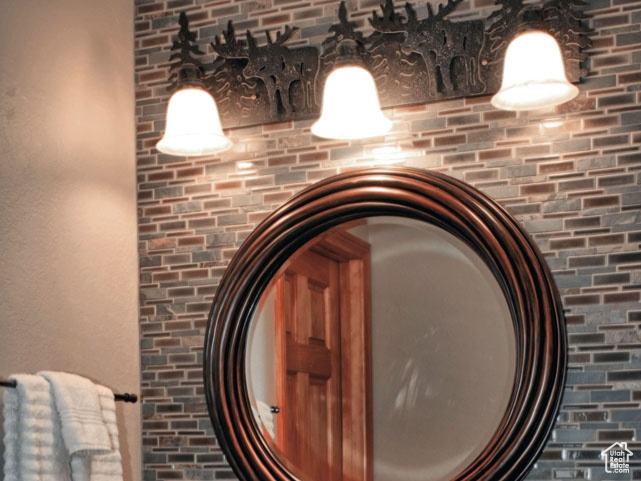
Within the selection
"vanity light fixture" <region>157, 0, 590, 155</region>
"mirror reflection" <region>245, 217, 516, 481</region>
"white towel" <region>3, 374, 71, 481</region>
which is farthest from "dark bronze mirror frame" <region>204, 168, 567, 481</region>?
"white towel" <region>3, 374, 71, 481</region>

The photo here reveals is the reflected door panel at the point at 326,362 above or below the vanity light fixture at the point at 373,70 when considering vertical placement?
below

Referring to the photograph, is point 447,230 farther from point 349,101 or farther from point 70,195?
point 70,195

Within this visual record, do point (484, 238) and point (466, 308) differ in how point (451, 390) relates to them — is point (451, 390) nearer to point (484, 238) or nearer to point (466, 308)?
point (466, 308)

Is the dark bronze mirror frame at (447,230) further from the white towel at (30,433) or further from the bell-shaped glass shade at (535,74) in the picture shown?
the white towel at (30,433)

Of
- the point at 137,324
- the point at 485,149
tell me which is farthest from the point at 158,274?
the point at 485,149

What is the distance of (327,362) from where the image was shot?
78.2 inches

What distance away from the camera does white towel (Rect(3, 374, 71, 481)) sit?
1.74 meters

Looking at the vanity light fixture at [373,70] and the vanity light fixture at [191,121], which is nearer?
the vanity light fixture at [373,70]

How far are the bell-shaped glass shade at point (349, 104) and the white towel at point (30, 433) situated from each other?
2.46 ft

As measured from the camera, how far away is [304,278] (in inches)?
80.0

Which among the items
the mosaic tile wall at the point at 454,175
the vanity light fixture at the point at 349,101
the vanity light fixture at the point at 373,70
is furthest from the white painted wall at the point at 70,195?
the vanity light fixture at the point at 349,101

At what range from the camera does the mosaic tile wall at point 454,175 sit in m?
1.84

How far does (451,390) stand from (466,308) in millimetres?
163

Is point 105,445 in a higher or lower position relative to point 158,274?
lower
